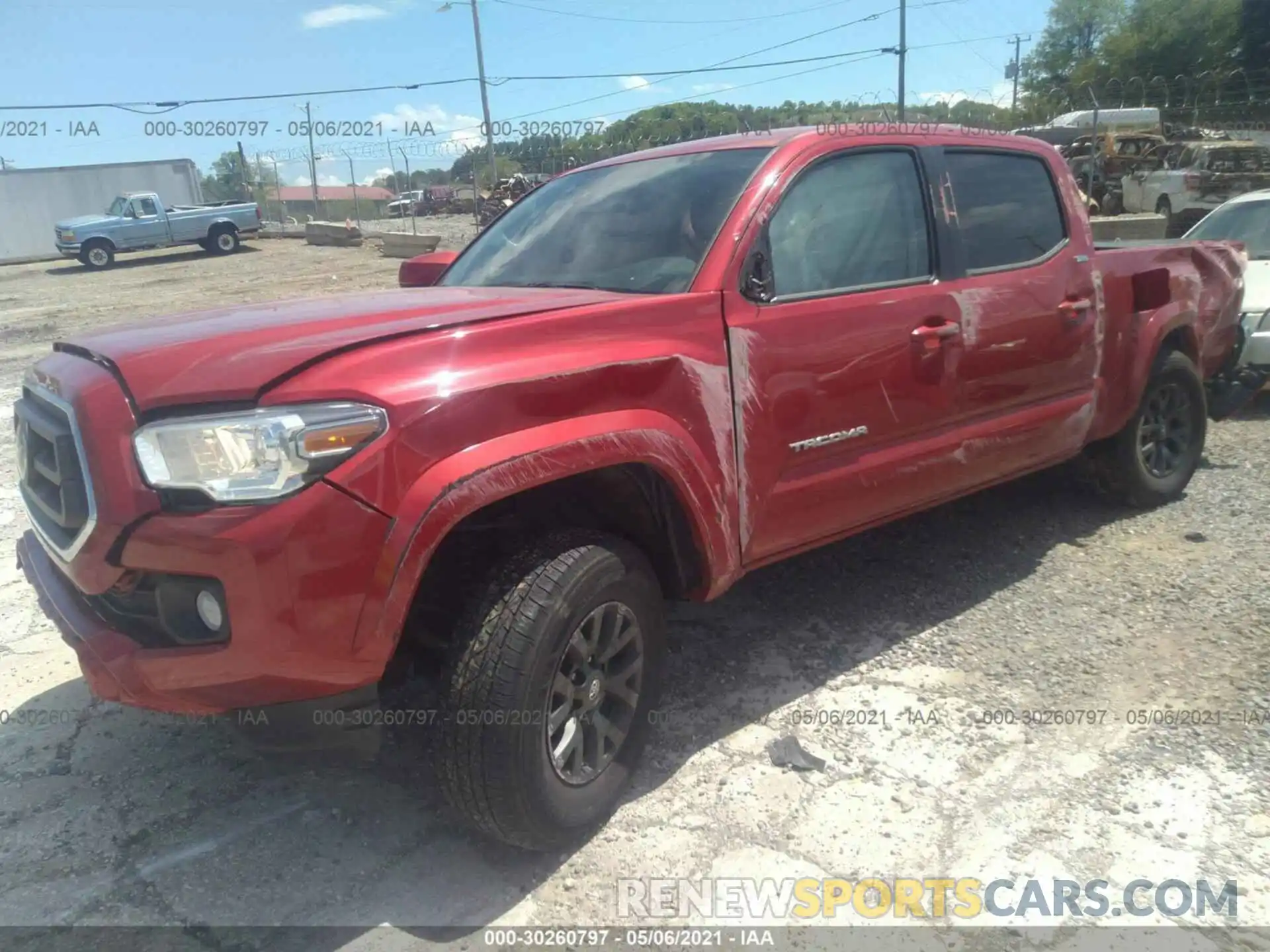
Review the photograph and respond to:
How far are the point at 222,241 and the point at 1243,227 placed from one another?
26.1 meters

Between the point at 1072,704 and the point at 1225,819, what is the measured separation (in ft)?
2.12

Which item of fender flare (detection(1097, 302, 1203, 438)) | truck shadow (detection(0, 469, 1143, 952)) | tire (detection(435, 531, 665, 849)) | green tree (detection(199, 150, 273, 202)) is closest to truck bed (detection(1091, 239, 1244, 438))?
fender flare (detection(1097, 302, 1203, 438))

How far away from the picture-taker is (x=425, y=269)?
13.6 feet

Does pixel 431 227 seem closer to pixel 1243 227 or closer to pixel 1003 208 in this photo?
pixel 1243 227

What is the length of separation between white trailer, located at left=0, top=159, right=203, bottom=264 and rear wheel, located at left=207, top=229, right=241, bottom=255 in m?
9.19

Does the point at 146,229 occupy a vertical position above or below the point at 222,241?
above

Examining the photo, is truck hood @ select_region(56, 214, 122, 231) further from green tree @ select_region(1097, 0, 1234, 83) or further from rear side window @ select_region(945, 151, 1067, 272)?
green tree @ select_region(1097, 0, 1234, 83)

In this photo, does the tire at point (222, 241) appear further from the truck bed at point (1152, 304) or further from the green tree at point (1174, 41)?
the green tree at point (1174, 41)

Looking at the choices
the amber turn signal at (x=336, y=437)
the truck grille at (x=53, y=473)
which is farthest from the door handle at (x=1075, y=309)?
the truck grille at (x=53, y=473)

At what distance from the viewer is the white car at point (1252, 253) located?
6.62 metres

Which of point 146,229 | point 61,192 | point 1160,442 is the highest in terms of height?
point 61,192

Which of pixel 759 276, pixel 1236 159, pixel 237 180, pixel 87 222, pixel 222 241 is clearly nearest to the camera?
pixel 759 276

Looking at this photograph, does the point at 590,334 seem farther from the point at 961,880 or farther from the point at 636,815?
the point at 961,880

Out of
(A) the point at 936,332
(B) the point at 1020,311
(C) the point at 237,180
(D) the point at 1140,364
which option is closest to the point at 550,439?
(A) the point at 936,332
